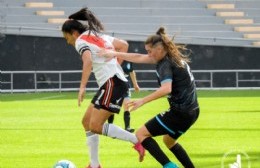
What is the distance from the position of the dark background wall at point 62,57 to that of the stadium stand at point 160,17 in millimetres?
468

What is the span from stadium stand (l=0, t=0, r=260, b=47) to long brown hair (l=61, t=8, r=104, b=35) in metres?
26.2

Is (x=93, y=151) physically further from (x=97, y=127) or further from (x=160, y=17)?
(x=160, y=17)

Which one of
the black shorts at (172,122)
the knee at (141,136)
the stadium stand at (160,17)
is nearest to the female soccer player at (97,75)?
the knee at (141,136)

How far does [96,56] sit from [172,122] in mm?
1719

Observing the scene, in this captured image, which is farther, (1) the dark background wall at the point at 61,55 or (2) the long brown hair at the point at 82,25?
(1) the dark background wall at the point at 61,55

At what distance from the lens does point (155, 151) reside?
10680 millimetres

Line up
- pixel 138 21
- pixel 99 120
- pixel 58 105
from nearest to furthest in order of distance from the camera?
pixel 99 120 → pixel 58 105 → pixel 138 21

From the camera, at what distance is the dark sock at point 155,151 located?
1061 centimetres

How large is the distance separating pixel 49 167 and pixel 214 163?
2.33 metres

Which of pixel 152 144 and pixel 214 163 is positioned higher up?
pixel 152 144

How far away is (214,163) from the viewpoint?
12930mm

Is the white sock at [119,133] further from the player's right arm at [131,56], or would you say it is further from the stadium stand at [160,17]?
the stadium stand at [160,17]

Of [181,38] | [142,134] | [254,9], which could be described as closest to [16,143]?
[142,134]

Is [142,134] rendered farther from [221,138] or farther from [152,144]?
[221,138]
